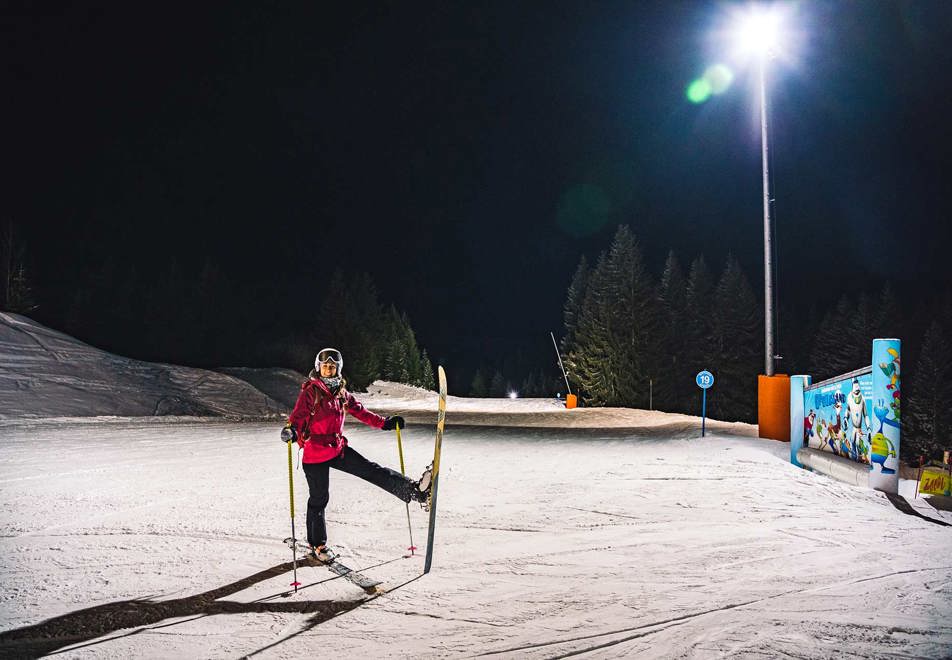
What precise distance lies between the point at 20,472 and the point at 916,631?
11.6 metres

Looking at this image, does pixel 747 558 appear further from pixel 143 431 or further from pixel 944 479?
pixel 143 431

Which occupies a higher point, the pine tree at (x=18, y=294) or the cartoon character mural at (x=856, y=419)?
the pine tree at (x=18, y=294)

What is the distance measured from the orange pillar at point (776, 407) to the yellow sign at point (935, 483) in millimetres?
5372

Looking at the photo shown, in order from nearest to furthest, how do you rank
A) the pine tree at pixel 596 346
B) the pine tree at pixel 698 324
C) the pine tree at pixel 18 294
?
the pine tree at pixel 18 294 < the pine tree at pixel 596 346 < the pine tree at pixel 698 324

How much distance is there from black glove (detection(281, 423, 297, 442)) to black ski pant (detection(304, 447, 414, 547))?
38 centimetres

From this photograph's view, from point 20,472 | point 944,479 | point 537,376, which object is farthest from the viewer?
point 537,376

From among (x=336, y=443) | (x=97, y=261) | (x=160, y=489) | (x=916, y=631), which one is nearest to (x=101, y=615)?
(x=336, y=443)

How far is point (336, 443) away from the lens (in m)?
5.61

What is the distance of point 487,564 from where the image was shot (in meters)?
5.46

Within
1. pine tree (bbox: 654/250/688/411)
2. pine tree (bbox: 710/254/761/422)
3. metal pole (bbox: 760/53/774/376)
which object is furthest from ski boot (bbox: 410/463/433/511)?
pine tree (bbox: 710/254/761/422)

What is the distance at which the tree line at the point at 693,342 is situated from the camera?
49.1 meters

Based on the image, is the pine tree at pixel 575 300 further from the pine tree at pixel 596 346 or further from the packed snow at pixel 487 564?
the packed snow at pixel 487 564

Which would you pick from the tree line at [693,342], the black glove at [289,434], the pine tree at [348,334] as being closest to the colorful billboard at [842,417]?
the black glove at [289,434]

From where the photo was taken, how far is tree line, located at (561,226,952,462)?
49.1 m
